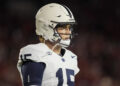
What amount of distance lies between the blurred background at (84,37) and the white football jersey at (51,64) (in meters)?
3.34

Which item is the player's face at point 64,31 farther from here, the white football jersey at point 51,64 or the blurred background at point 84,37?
the blurred background at point 84,37

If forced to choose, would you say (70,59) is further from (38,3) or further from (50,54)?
(38,3)

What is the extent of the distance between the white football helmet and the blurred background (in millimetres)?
3297

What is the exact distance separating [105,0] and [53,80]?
5.19 meters

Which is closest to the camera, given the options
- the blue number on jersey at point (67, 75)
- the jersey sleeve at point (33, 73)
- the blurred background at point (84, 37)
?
the jersey sleeve at point (33, 73)

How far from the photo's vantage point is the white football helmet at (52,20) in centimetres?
354

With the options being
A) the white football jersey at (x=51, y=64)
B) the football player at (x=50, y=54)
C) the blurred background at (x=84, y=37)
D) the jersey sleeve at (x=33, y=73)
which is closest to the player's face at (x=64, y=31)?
the football player at (x=50, y=54)

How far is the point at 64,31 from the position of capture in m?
3.53

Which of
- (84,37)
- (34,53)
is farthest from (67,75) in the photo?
(84,37)

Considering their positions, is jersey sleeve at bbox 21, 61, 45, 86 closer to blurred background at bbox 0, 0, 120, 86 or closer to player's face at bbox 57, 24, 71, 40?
player's face at bbox 57, 24, 71, 40

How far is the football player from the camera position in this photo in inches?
133

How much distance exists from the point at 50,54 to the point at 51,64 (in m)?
0.08

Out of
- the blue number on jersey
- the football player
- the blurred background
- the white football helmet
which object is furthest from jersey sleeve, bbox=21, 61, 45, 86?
the blurred background

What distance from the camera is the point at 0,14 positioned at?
7832 mm
